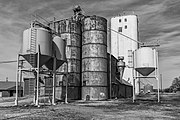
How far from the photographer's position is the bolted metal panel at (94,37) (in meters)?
35.5

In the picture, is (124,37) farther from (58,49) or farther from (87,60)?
(58,49)

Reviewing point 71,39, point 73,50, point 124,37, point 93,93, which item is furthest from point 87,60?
point 124,37

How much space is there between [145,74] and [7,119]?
2420cm

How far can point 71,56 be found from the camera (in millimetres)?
34969

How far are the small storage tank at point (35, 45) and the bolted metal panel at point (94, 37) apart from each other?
41.7 feet

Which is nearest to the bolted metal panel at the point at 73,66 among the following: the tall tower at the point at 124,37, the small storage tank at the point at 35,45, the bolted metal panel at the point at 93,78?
the bolted metal panel at the point at 93,78

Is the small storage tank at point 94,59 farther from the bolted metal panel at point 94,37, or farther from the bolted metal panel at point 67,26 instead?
the bolted metal panel at point 67,26

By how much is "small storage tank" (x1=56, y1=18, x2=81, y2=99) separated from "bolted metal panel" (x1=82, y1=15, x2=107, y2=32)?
153 centimetres

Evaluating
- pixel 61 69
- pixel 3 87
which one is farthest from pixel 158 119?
pixel 3 87

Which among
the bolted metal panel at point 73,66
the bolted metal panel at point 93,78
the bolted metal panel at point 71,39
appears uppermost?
the bolted metal panel at point 71,39

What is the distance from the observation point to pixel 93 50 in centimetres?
3512

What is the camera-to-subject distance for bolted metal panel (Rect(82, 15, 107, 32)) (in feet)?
118

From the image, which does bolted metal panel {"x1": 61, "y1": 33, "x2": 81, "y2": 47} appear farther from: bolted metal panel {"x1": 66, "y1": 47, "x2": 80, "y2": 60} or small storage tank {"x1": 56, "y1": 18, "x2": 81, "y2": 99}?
bolted metal panel {"x1": 66, "y1": 47, "x2": 80, "y2": 60}

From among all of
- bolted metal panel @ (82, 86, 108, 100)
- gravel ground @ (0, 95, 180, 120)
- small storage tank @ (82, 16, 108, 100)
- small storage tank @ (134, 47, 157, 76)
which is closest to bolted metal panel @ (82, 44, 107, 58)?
small storage tank @ (82, 16, 108, 100)
